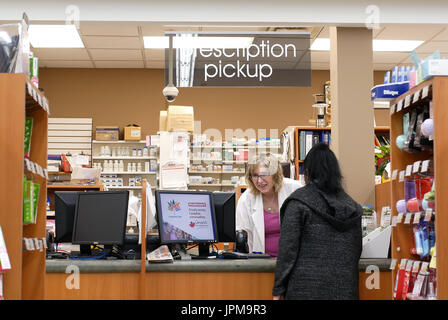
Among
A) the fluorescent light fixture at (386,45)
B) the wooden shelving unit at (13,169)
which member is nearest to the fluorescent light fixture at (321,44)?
the fluorescent light fixture at (386,45)

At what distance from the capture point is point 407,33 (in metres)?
8.70

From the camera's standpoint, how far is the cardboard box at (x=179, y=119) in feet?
32.1

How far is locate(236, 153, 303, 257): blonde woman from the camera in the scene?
13.9 feet

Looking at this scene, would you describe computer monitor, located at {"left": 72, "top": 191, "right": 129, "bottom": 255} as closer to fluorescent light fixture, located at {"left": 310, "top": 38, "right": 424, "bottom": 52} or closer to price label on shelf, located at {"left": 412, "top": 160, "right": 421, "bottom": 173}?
price label on shelf, located at {"left": 412, "top": 160, "right": 421, "bottom": 173}

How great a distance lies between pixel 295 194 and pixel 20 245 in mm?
1417

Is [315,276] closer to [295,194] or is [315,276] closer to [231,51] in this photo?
[295,194]

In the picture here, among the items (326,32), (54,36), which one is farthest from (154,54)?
(326,32)

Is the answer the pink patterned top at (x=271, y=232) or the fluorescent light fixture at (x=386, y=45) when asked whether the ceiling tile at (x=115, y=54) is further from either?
the pink patterned top at (x=271, y=232)

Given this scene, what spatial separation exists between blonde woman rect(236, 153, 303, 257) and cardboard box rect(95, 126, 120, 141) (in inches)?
257

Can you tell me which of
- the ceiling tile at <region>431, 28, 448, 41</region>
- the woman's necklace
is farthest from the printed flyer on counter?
the ceiling tile at <region>431, 28, 448, 41</region>

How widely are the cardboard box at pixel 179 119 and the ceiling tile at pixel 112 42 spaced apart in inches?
50.2

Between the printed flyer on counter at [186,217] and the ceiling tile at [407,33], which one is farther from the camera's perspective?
the ceiling tile at [407,33]

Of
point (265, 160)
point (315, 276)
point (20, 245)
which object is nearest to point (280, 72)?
point (265, 160)
